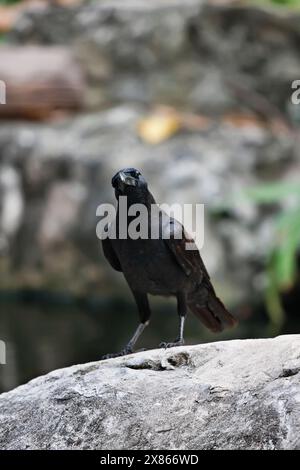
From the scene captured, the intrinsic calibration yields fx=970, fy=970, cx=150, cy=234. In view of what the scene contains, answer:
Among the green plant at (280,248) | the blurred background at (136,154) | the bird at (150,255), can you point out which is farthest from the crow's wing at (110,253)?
the green plant at (280,248)

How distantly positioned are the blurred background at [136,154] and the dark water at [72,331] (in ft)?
0.07

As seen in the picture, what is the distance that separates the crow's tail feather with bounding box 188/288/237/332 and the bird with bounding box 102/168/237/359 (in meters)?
0.17

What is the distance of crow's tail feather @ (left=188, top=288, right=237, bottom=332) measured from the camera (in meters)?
4.48

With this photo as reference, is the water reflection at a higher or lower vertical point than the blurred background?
lower

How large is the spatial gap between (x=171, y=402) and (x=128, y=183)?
0.90m

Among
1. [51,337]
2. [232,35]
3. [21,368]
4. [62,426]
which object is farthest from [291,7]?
[62,426]

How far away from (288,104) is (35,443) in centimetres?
858

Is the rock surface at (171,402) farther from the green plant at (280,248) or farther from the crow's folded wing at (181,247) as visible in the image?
the green plant at (280,248)

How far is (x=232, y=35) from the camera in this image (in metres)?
11.8

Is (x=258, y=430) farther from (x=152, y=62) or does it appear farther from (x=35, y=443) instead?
(x=152, y=62)

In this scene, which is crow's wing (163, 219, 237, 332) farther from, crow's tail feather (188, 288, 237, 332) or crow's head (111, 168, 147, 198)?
crow's head (111, 168, 147, 198)

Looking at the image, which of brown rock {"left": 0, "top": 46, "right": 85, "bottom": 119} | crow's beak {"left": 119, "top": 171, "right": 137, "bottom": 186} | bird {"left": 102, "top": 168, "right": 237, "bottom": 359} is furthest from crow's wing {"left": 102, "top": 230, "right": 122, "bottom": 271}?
brown rock {"left": 0, "top": 46, "right": 85, "bottom": 119}

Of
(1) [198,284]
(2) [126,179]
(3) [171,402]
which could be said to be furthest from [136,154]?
(3) [171,402]

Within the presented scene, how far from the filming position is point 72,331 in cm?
898
